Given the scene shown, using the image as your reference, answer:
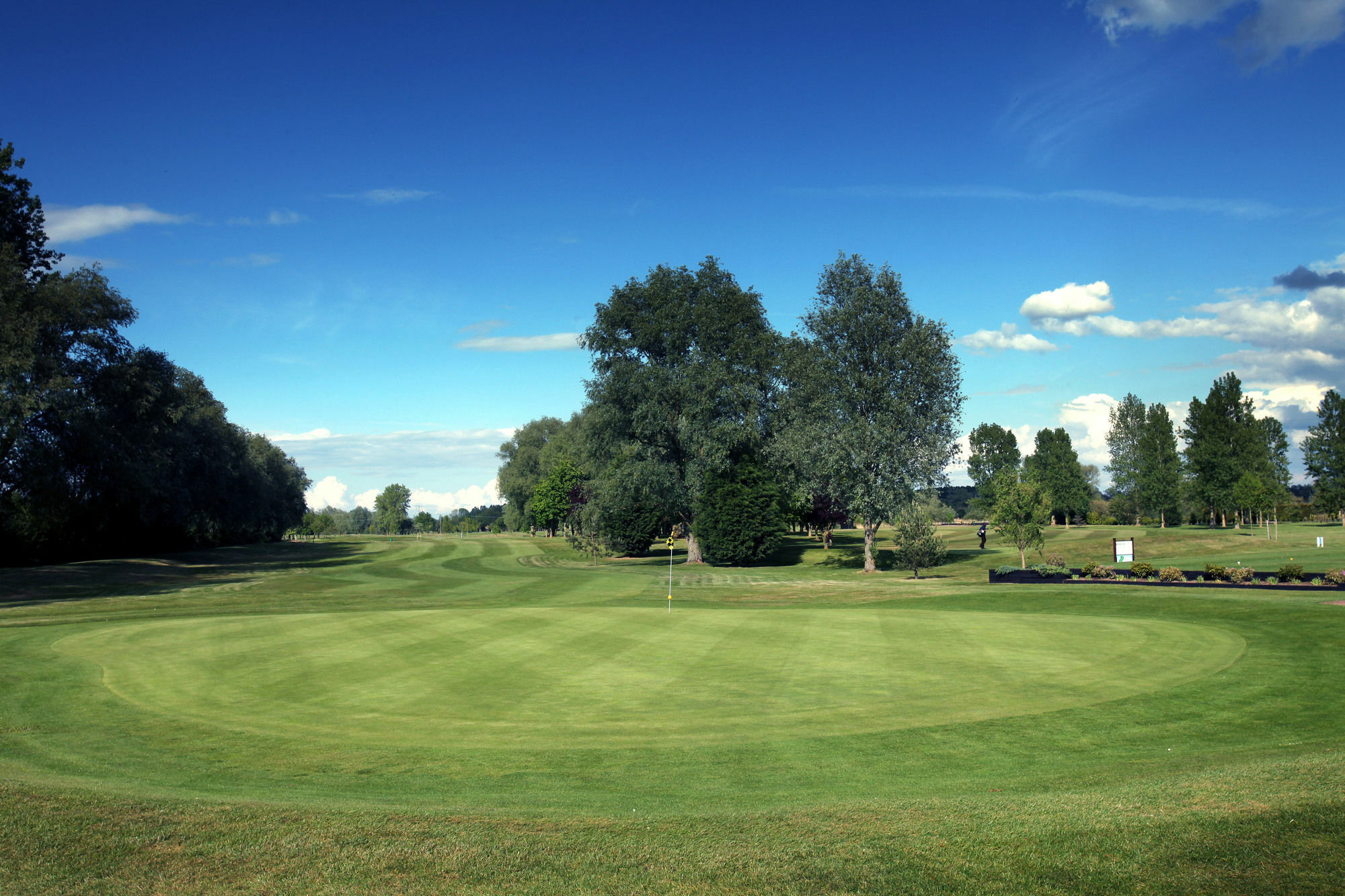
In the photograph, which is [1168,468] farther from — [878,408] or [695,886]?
[695,886]

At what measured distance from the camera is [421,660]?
63.7 ft

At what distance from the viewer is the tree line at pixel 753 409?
49.6 meters

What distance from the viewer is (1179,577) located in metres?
32.8

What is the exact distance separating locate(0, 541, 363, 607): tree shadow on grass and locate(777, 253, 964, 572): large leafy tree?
39.8 metres

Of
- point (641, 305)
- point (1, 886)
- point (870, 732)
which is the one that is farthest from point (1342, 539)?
point (1, 886)

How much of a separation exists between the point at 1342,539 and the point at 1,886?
7744cm

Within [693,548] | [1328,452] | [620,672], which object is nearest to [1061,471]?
[1328,452]

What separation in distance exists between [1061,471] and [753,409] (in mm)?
67714

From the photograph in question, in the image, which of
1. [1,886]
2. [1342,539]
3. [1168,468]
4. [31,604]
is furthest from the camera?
[1168,468]

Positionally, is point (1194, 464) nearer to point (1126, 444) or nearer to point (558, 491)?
point (1126, 444)

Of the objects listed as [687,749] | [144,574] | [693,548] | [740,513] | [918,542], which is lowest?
[144,574]

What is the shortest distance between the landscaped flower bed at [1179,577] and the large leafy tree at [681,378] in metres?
23.3

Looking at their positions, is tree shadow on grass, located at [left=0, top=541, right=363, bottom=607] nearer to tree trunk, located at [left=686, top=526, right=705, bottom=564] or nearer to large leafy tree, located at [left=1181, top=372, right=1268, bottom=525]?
tree trunk, located at [left=686, top=526, right=705, bottom=564]

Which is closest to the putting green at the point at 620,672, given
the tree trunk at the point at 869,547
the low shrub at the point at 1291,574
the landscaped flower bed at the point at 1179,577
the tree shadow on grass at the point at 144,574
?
the landscaped flower bed at the point at 1179,577
